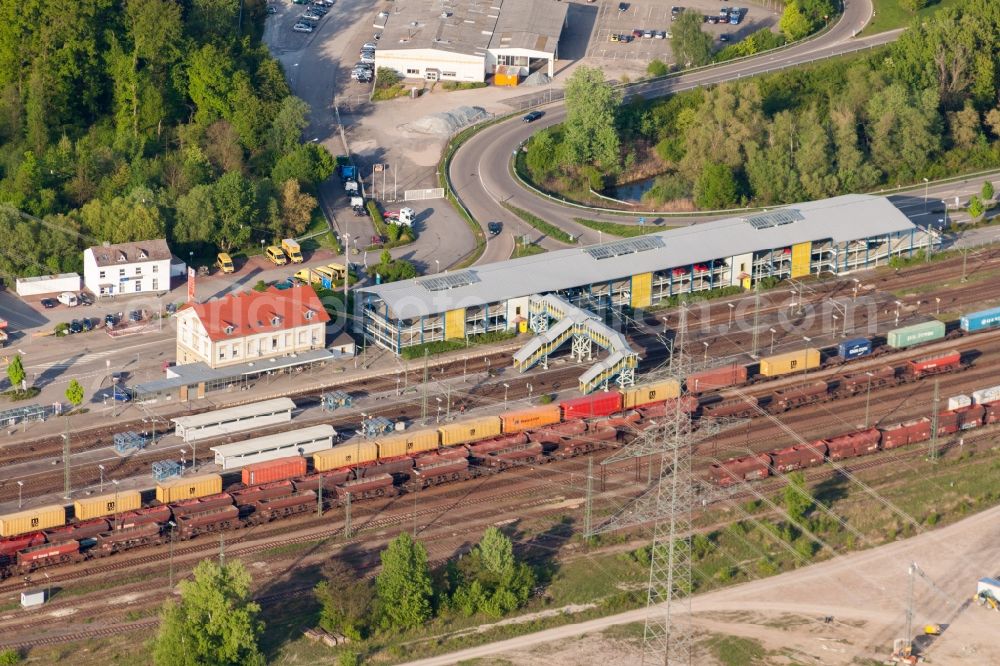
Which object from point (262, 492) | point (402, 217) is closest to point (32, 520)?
point (262, 492)

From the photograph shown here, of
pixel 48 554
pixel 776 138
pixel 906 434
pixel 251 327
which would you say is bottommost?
pixel 906 434

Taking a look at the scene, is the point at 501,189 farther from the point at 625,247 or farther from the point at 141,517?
the point at 141,517

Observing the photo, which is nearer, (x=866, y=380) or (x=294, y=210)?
(x=866, y=380)

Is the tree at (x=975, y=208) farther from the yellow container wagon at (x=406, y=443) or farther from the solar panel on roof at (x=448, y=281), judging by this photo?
the yellow container wagon at (x=406, y=443)

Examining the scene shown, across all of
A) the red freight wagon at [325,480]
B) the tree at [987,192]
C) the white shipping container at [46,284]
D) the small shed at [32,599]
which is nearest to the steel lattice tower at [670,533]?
the red freight wagon at [325,480]

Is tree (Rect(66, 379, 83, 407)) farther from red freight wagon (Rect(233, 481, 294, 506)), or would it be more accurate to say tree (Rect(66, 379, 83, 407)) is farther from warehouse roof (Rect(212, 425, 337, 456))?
red freight wagon (Rect(233, 481, 294, 506))
